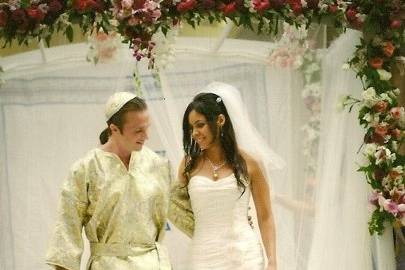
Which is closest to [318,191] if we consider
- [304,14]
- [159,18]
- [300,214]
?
[300,214]

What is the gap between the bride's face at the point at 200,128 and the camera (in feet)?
9.98

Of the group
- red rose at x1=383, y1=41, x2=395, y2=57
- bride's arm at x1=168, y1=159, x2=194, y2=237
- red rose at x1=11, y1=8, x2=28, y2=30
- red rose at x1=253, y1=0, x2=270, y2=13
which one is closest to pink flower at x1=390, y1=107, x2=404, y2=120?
red rose at x1=383, y1=41, x2=395, y2=57

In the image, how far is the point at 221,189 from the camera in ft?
10.0

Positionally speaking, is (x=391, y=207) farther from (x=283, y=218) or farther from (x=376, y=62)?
(x=376, y=62)

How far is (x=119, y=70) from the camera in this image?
392cm

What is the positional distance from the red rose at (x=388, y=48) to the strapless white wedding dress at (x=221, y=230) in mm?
1023

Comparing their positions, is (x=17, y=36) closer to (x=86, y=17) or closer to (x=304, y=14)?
(x=86, y=17)

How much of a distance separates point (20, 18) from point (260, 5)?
110cm

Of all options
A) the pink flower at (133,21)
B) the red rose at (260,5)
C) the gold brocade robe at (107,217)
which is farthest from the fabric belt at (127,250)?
the red rose at (260,5)

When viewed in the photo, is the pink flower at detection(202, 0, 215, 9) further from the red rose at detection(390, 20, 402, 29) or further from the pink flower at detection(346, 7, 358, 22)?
the red rose at detection(390, 20, 402, 29)

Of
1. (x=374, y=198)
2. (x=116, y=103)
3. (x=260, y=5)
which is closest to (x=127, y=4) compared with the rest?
(x=116, y=103)

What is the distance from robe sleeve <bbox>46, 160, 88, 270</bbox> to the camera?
2846mm

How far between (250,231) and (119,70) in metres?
1.33

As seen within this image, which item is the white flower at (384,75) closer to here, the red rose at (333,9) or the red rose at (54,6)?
the red rose at (333,9)
